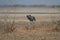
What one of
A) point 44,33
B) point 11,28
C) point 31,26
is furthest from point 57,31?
point 11,28

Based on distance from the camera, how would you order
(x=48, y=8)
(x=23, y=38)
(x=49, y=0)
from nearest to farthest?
(x=23, y=38)
(x=49, y=0)
(x=48, y=8)

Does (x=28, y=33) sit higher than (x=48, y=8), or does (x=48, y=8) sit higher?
(x=28, y=33)

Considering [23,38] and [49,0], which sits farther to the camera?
[49,0]

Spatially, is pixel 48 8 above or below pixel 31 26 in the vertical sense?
below

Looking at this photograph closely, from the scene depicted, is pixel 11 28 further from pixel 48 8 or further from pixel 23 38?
pixel 48 8

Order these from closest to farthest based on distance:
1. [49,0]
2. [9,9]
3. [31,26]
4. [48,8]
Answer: [31,26] → [9,9] → [49,0] → [48,8]

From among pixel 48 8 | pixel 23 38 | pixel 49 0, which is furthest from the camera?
pixel 48 8

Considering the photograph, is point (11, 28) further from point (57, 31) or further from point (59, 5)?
point (59, 5)

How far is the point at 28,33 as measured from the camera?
2070mm

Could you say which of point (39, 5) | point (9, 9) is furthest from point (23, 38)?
point (39, 5)

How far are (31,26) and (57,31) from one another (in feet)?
1.12

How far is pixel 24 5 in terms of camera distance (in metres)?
3.64

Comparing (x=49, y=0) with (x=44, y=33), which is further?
(x=49, y=0)

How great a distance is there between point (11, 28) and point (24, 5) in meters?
1.51
